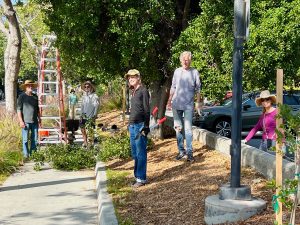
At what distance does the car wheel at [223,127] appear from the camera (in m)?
16.9

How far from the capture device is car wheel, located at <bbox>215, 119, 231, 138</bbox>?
1686 centimetres

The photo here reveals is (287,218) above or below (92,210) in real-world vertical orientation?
above

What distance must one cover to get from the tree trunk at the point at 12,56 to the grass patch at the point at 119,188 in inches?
256

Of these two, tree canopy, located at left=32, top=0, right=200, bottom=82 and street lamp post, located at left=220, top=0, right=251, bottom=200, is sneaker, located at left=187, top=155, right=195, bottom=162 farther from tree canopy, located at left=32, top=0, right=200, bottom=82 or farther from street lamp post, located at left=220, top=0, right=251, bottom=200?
street lamp post, located at left=220, top=0, right=251, bottom=200

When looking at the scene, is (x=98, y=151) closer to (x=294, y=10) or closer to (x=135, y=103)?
(x=135, y=103)

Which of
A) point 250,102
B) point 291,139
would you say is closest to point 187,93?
point 291,139

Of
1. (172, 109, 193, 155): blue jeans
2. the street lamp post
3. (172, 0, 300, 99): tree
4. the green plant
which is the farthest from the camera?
(172, 0, 300, 99): tree

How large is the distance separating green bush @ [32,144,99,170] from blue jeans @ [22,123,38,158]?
0.88m

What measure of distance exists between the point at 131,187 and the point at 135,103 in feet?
4.23

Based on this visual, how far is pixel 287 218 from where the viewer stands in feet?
15.6

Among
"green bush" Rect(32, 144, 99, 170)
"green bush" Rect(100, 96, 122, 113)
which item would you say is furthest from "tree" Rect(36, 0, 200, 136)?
"green bush" Rect(100, 96, 122, 113)

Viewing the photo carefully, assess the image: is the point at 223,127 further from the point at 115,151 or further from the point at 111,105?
the point at 111,105

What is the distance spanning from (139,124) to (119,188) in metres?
1.02

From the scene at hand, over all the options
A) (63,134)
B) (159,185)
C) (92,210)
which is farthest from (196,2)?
(92,210)
